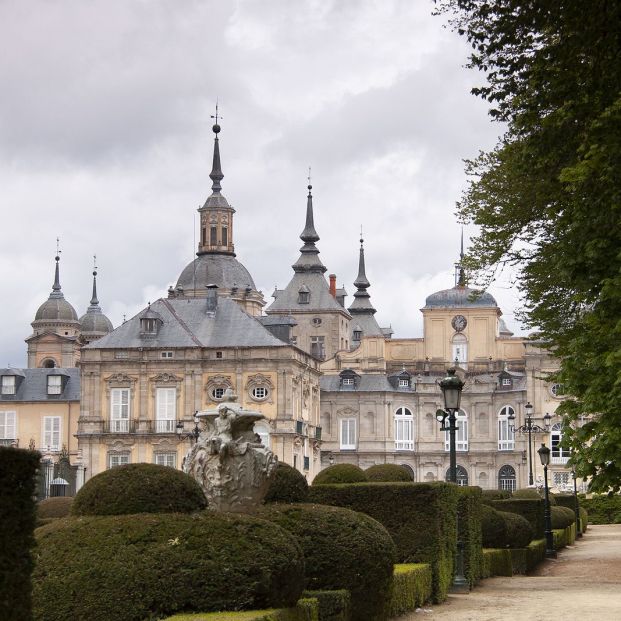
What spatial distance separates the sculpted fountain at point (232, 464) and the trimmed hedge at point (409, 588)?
2237 millimetres

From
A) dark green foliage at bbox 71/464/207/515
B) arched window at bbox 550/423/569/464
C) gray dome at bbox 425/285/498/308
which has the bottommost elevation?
dark green foliage at bbox 71/464/207/515

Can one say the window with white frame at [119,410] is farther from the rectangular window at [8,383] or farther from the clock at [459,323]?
the clock at [459,323]

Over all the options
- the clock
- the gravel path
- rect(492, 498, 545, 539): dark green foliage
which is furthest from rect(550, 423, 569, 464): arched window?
the gravel path

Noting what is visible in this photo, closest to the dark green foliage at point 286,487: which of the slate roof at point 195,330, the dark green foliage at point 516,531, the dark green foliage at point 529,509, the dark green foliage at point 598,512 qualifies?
the dark green foliage at point 516,531

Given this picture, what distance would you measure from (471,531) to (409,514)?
4.56 meters

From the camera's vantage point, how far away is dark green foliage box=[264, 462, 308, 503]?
18.6 metres

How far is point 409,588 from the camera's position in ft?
66.3

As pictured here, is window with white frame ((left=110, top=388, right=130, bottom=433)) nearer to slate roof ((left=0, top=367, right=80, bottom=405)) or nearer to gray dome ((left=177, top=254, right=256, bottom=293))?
slate roof ((left=0, top=367, right=80, bottom=405))

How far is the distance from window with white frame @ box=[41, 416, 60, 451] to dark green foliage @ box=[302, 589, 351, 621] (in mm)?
75446

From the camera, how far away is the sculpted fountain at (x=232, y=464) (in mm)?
18031

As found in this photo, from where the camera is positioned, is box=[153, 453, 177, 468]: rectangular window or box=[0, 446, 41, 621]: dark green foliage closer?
box=[0, 446, 41, 621]: dark green foliage

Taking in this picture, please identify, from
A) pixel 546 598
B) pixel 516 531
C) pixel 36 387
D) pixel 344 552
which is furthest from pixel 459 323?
pixel 344 552

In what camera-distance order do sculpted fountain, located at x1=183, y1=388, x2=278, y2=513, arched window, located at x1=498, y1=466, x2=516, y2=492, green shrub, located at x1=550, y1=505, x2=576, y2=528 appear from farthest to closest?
arched window, located at x1=498, y1=466, x2=516, y2=492
green shrub, located at x1=550, y1=505, x2=576, y2=528
sculpted fountain, located at x1=183, y1=388, x2=278, y2=513

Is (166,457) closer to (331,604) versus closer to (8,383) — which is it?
(8,383)
